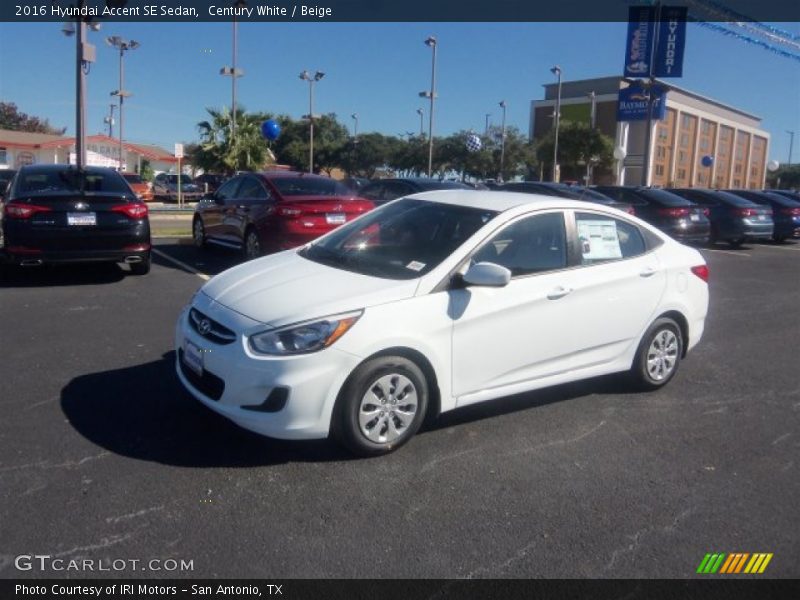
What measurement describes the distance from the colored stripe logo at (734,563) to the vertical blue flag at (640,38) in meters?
27.8

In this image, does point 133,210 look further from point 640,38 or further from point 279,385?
Result: point 640,38

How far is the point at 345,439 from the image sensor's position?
161 inches

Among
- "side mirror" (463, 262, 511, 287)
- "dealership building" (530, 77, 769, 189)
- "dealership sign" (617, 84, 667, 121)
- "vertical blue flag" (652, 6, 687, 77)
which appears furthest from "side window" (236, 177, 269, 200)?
"dealership building" (530, 77, 769, 189)

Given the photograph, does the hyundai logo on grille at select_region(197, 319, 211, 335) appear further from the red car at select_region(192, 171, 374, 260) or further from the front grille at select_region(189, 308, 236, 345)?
the red car at select_region(192, 171, 374, 260)

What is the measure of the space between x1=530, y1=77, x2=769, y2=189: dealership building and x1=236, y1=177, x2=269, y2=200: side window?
65.8 meters

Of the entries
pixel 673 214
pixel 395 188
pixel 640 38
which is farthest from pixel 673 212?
pixel 640 38

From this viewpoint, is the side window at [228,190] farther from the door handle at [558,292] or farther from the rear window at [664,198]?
the rear window at [664,198]

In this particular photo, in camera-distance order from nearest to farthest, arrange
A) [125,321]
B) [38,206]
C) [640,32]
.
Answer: [125,321]
[38,206]
[640,32]

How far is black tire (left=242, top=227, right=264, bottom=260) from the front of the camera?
10466mm

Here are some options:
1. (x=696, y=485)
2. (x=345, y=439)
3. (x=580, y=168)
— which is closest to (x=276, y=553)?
(x=345, y=439)

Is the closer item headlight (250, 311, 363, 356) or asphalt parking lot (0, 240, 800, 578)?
asphalt parking lot (0, 240, 800, 578)

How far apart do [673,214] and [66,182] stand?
41.7 ft
